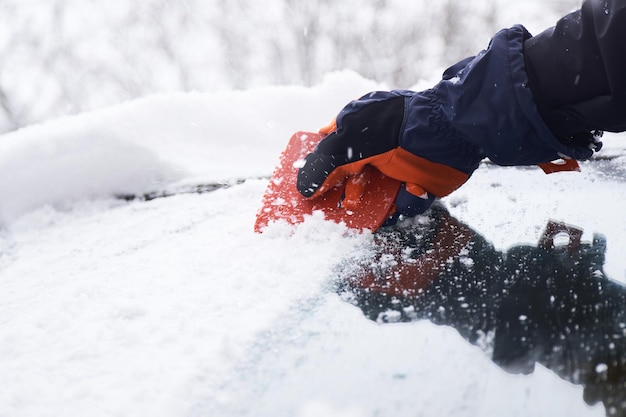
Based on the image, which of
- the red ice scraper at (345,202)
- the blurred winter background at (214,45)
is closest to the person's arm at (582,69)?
the red ice scraper at (345,202)

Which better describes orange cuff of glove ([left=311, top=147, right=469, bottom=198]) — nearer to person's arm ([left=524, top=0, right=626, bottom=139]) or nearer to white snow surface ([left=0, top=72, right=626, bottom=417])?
white snow surface ([left=0, top=72, right=626, bottom=417])

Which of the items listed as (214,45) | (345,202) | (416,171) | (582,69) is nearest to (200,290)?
(345,202)

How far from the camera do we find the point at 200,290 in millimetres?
855

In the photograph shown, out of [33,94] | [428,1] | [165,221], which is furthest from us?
[33,94]

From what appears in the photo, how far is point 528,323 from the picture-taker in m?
0.66

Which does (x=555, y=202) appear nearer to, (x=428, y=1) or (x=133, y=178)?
(x=133, y=178)

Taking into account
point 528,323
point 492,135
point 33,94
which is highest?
point 492,135

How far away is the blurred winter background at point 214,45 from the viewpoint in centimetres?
844

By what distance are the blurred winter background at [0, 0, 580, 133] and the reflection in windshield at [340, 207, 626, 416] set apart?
319 inches

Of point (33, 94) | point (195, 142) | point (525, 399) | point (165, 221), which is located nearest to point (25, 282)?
point (165, 221)

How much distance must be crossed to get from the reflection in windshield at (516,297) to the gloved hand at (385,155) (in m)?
0.09

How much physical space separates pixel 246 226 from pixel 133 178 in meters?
0.60

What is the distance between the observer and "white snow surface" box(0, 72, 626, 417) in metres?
0.57

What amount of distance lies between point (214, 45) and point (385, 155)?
9.80 meters
